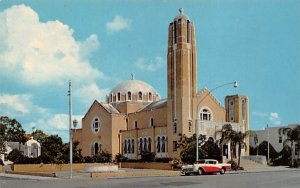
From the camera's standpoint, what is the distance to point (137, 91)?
75.1 metres

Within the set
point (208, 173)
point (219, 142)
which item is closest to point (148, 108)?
point (219, 142)

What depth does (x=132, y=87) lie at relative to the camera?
75.4m

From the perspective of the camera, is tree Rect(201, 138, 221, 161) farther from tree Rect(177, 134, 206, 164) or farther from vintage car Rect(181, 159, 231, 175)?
vintage car Rect(181, 159, 231, 175)

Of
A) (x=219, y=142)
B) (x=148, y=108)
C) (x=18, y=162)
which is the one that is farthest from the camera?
(x=148, y=108)

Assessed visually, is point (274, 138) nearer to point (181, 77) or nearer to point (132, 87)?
point (132, 87)

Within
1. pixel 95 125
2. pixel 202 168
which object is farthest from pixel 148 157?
pixel 202 168

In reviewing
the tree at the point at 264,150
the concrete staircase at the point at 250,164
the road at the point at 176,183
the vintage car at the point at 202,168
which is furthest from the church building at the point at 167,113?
the road at the point at 176,183

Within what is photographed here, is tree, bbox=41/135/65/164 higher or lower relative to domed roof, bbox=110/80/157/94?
lower

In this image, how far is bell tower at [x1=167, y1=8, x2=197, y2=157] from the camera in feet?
194

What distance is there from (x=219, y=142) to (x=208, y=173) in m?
18.9

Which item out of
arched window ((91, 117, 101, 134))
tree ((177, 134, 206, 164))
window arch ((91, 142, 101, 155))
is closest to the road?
tree ((177, 134, 206, 164))

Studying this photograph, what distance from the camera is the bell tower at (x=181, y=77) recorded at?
5903cm

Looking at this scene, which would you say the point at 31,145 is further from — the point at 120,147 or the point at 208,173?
the point at 208,173

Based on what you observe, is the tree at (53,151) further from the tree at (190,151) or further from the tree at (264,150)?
the tree at (264,150)
